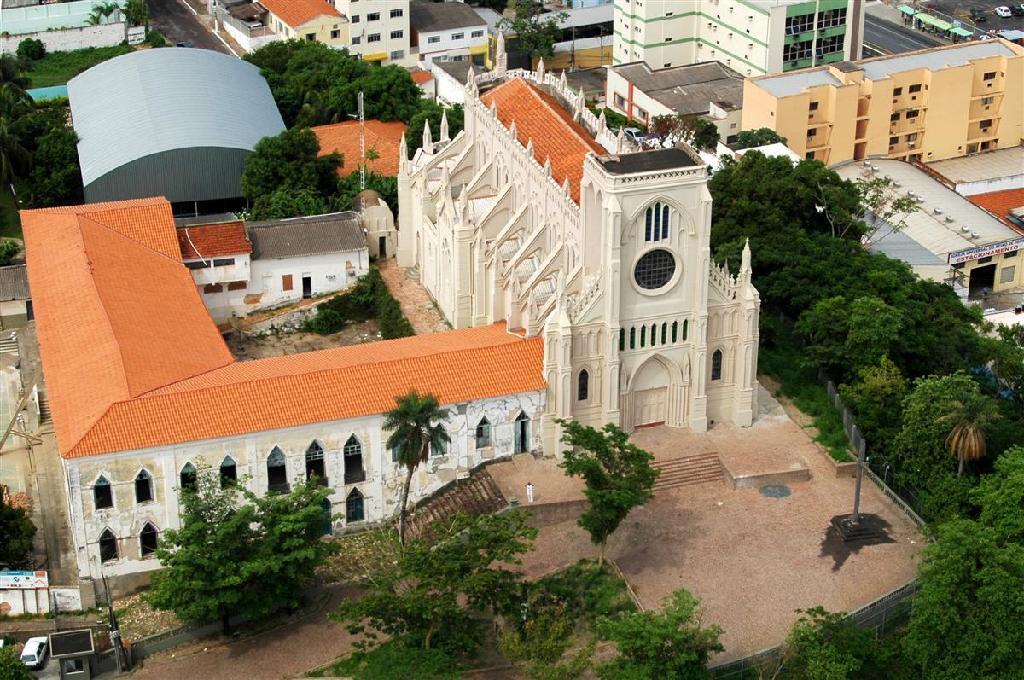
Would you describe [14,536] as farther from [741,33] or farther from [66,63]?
[741,33]

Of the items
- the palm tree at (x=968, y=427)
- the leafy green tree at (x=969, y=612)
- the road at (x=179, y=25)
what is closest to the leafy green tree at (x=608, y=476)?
the leafy green tree at (x=969, y=612)

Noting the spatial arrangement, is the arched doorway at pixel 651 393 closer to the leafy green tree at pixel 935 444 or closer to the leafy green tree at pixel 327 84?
the leafy green tree at pixel 935 444

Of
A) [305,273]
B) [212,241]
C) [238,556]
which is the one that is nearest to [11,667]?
[238,556]

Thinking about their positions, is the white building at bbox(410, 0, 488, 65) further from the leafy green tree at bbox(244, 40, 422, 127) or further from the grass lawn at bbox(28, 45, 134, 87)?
the grass lawn at bbox(28, 45, 134, 87)

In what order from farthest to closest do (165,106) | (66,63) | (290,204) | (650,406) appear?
(66,63), (165,106), (290,204), (650,406)

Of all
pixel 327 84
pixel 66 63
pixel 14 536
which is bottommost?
pixel 14 536

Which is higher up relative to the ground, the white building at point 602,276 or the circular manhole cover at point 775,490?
the white building at point 602,276

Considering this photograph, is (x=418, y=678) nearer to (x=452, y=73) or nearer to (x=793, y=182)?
(x=793, y=182)
